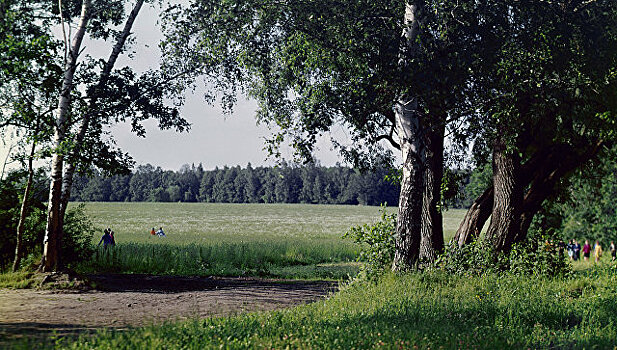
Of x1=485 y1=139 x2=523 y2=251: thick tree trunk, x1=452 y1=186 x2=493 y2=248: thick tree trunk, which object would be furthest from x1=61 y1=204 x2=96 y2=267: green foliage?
x1=485 y1=139 x2=523 y2=251: thick tree trunk

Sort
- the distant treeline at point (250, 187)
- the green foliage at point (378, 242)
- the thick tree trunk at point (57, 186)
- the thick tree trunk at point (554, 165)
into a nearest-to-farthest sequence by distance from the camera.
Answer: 1. the green foliage at point (378, 242)
2. the thick tree trunk at point (57, 186)
3. the thick tree trunk at point (554, 165)
4. the distant treeline at point (250, 187)

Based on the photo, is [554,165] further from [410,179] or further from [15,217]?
[15,217]

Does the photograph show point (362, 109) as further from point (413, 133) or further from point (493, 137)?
point (493, 137)

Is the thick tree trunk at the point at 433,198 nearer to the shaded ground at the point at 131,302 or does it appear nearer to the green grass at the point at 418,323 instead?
the green grass at the point at 418,323

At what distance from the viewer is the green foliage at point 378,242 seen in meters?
13.3

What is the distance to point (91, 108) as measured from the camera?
15148mm

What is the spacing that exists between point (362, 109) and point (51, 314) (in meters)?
8.07

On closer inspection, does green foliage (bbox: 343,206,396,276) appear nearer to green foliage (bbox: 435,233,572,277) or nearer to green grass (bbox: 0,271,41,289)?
green foliage (bbox: 435,233,572,277)

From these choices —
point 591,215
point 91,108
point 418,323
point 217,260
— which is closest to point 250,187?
A: point 591,215

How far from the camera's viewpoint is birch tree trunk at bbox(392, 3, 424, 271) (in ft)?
42.4

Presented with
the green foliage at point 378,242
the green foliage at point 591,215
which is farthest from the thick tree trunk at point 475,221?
the green foliage at point 591,215

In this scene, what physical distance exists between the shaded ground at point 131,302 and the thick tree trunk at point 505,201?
17.4 ft

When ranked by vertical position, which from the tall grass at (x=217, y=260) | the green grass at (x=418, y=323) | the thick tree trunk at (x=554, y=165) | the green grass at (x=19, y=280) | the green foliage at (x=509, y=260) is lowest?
the tall grass at (x=217, y=260)

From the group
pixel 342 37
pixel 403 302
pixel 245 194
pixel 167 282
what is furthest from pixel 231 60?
pixel 245 194
